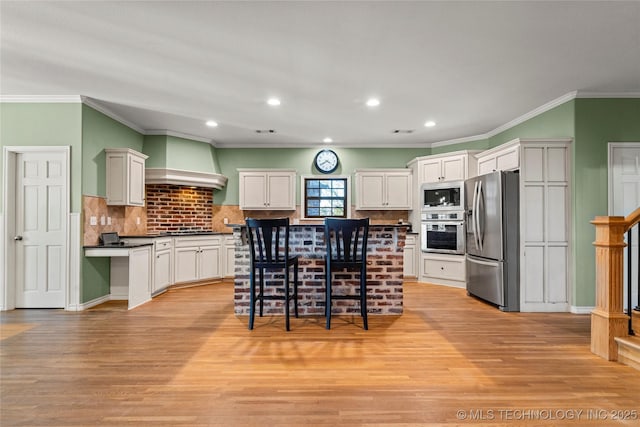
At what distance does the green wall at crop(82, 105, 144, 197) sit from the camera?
168 inches

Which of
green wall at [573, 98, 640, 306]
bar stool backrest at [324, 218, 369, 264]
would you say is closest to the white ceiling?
green wall at [573, 98, 640, 306]

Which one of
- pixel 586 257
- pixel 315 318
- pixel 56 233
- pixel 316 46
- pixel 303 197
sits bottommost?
pixel 315 318

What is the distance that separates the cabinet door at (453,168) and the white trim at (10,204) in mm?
5802

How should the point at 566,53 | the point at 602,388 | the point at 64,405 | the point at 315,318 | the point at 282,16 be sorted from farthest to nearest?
1. the point at 315,318
2. the point at 566,53
3. the point at 282,16
4. the point at 602,388
5. the point at 64,405

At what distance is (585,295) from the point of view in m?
4.01

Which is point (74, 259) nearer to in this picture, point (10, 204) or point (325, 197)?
point (10, 204)

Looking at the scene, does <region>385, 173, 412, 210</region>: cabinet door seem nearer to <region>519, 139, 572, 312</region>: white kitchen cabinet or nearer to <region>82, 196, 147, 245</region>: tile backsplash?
<region>519, 139, 572, 312</region>: white kitchen cabinet

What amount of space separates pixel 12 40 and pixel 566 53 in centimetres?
506

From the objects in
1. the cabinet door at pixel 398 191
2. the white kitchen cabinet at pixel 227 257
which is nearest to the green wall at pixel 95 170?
the white kitchen cabinet at pixel 227 257

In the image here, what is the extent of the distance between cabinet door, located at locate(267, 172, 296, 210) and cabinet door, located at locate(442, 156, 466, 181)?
2949mm

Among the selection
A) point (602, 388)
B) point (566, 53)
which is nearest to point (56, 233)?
point (602, 388)

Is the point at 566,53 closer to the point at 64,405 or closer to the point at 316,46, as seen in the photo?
the point at 316,46

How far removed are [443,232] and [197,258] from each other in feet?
14.5

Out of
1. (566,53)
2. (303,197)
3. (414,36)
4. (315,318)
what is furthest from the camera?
(303,197)
